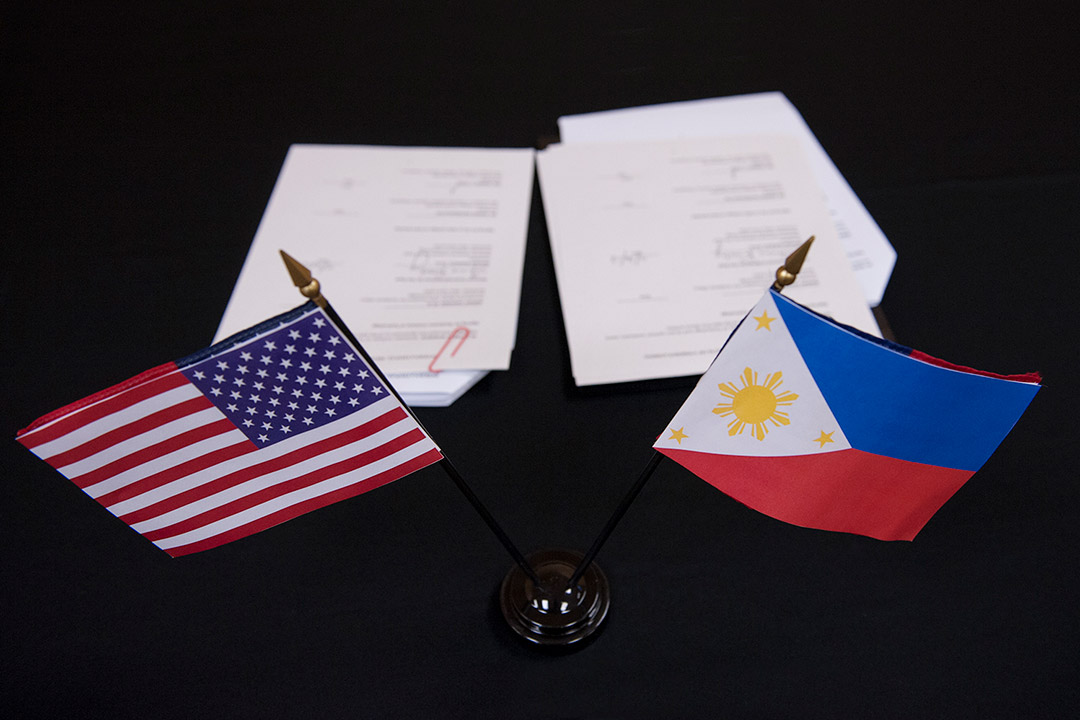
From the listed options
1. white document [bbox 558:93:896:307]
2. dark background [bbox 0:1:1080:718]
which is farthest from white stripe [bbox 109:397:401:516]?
white document [bbox 558:93:896:307]

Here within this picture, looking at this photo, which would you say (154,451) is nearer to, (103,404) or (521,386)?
(103,404)

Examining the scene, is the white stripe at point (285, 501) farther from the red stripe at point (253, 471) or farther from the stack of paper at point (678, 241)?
the stack of paper at point (678, 241)

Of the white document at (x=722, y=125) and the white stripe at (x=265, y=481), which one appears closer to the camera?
the white stripe at (x=265, y=481)

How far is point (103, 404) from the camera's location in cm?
46

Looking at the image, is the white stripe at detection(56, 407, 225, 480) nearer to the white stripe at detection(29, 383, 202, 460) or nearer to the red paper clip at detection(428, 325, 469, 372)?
the white stripe at detection(29, 383, 202, 460)

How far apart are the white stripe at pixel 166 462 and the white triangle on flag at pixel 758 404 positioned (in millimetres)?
307

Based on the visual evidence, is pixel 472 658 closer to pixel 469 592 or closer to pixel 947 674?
pixel 469 592

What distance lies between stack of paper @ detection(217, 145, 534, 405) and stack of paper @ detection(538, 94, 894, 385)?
7 centimetres

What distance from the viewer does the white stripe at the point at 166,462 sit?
506mm

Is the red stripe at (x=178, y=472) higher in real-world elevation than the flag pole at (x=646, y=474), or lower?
higher

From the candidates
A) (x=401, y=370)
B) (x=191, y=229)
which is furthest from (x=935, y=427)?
(x=191, y=229)

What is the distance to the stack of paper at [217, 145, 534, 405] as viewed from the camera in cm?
80

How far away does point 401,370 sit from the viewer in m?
0.78

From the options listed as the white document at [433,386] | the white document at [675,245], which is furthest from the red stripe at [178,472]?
the white document at [675,245]
